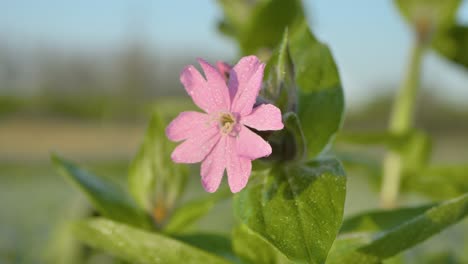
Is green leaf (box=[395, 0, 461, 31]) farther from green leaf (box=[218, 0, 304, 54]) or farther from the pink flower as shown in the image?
the pink flower

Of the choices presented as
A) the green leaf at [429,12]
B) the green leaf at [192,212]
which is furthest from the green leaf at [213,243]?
the green leaf at [429,12]

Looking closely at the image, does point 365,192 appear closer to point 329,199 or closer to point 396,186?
point 396,186

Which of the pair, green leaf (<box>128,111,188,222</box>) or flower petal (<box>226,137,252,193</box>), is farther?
green leaf (<box>128,111,188,222</box>)

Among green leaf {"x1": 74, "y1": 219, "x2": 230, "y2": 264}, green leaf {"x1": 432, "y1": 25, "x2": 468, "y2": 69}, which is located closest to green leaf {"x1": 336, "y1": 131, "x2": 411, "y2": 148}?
green leaf {"x1": 432, "y1": 25, "x2": 468, "y2": 69}

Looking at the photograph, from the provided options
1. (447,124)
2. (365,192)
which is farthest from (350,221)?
(447,124)

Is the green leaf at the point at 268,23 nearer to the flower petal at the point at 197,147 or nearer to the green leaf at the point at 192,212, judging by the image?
the green leaf at the point at 192,212
